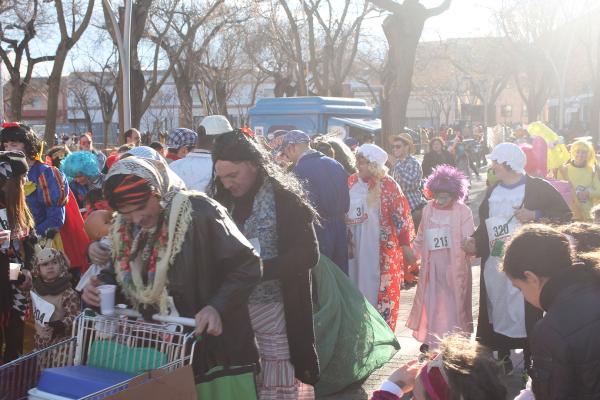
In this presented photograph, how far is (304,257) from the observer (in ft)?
12.5

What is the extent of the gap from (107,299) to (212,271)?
43 cm

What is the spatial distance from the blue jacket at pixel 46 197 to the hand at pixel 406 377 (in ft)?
12.0

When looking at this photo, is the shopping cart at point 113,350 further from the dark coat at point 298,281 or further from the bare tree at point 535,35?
the bare tree at point 535,35

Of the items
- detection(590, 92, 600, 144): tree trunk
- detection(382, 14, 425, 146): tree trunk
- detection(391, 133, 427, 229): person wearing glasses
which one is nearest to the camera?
detection(391, 133, 427, 229): person wearing glasses

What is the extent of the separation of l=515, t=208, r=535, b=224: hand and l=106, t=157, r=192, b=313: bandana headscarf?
10.6ft

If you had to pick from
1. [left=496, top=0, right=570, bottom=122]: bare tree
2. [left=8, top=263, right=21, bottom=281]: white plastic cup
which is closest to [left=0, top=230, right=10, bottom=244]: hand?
[left=8, top=263, right=21, bottom=281]: white plastic cup

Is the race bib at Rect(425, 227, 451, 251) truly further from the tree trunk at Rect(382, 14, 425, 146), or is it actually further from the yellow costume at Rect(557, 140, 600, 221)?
the tree trunk at Rect(382, 14, 425, 146)

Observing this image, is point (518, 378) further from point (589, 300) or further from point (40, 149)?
point (40, 149)

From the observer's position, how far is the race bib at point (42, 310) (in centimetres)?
502

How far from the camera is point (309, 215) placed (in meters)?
3.88

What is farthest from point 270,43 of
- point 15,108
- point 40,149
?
point 40,149

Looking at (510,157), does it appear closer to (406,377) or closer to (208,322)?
(406,377)

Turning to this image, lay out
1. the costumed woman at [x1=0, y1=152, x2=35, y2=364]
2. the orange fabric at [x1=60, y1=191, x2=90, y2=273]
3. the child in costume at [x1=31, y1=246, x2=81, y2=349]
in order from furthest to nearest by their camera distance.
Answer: the orange fabric at [x1=60, y1=191, x2=90, y2=273] → the child in costume at [x1=31, y1=246, x2=81, y2=349] → the costumed woman at [x1=0, y1=152, x2=35, y2=364]

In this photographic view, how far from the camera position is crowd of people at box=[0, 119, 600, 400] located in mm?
3070
